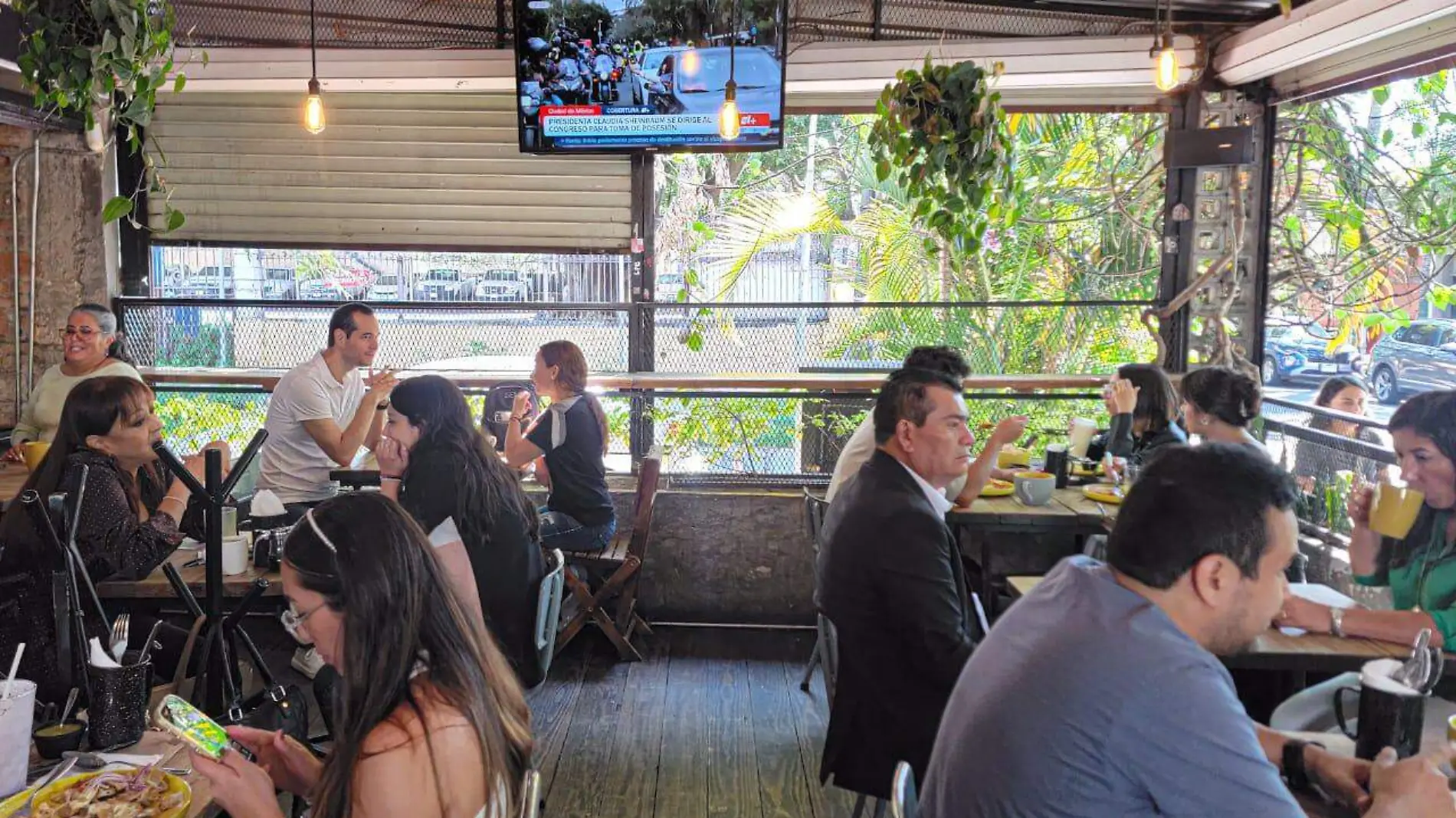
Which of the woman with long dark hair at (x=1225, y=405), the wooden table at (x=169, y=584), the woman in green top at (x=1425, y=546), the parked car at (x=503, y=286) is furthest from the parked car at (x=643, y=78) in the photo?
the woman in green top at (x=1425, y=546)

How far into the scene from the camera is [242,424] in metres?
5.69

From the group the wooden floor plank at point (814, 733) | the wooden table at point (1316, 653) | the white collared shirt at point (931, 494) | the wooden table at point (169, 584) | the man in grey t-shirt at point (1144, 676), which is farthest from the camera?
the wooden floor plank at point (814, 733)

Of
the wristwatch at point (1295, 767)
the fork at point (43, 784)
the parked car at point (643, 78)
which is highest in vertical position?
the parked car at point (643, 78)

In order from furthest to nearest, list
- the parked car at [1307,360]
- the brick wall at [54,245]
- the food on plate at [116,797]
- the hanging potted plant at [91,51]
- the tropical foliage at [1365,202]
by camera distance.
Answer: the parked car at [1307,360], the tropical foliage at [1365,202], the brick wall at [54,245], the hanging potted plant at [91,51], the food on plate at [116,797]

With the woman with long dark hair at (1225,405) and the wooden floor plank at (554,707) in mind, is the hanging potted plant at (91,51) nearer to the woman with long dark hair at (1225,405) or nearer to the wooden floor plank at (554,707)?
the wooden floor plank at (554,707)

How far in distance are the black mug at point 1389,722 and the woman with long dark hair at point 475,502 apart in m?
2.17

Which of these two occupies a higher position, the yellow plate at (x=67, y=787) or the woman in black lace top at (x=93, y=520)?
the woman in black lace top at (x=93, y=520)

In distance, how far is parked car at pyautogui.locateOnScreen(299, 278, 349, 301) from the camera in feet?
19.2

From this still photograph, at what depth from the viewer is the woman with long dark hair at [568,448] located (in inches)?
189

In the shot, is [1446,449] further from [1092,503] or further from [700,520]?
[700,520]

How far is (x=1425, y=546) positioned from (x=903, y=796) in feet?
6.29

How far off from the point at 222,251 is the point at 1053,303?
4.41 m

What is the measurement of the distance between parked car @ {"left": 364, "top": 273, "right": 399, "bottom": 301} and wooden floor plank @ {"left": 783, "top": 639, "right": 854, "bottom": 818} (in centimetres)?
286

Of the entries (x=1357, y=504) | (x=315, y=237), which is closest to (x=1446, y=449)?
(x=1357, y=504)
